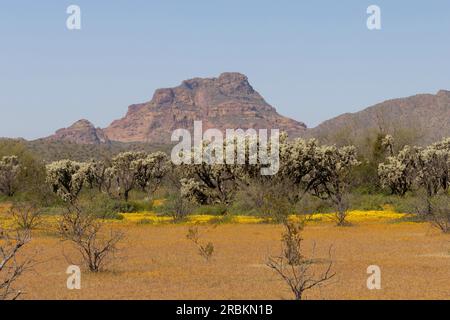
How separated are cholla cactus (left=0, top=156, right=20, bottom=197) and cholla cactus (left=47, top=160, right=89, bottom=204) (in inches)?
251

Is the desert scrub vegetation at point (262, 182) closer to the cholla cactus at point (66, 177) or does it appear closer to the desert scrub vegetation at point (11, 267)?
the cholla cactus at point (66, 177)

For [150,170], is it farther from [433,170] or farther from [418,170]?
[433,170]

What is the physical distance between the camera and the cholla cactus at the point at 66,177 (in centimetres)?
6135

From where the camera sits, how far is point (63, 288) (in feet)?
50.9

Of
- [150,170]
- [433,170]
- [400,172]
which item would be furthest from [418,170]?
[150,170]

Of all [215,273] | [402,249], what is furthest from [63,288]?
[402,249]

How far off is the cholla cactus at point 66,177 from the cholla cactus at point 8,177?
6.38 m

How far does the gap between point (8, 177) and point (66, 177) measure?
27.7ft

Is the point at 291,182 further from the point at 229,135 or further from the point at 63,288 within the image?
the point at 63,288

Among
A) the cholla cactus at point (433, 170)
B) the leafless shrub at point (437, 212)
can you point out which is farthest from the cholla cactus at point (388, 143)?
the leafless shrub at point (437, 212)

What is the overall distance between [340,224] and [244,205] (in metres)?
12.0

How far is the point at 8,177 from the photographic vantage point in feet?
222

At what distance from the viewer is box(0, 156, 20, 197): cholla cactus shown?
67312 mm

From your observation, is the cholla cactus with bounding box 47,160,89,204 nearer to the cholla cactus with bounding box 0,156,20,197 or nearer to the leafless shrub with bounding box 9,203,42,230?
the cholla cactus with bounding box 0,156,20,197
